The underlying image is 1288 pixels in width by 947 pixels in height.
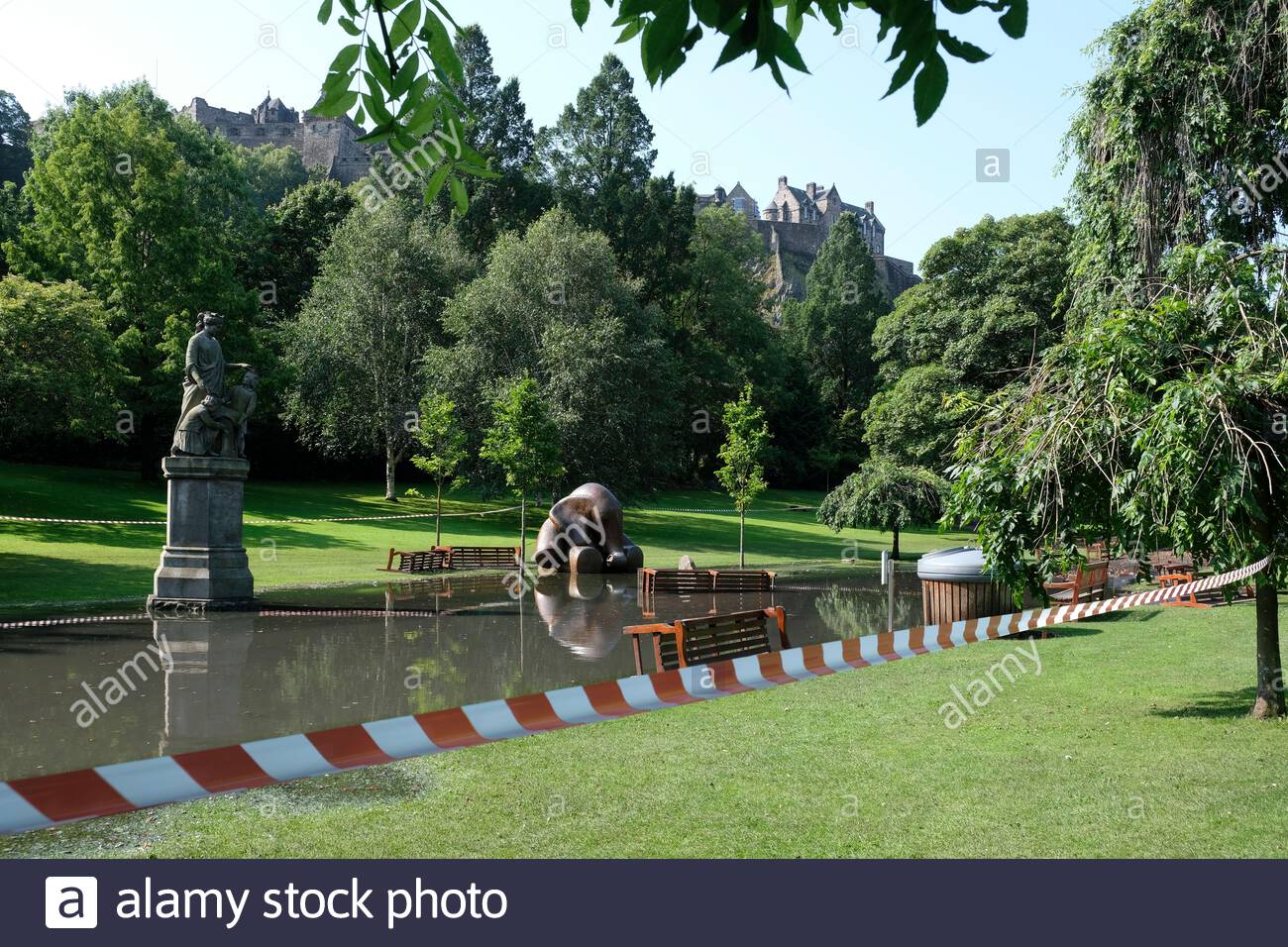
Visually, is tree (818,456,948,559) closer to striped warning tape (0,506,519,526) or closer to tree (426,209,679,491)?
striped warning tape (0,506,519,526)

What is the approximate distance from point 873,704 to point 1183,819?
13.1 ft

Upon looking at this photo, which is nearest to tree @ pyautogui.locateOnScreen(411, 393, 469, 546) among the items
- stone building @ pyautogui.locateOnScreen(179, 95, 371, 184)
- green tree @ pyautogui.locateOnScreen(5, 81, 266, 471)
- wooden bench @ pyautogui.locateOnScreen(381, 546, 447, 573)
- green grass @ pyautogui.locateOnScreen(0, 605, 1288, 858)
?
wooden bench @ pyautogui.locateOnScreen(381, 546, 447, 573)

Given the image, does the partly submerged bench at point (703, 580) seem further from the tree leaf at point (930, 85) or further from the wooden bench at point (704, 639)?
the tree leaf at point (930, 85)

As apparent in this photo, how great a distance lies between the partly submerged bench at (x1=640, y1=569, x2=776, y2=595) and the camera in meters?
24.3

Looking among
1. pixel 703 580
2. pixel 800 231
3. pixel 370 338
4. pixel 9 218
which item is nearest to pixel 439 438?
pixel 370 338

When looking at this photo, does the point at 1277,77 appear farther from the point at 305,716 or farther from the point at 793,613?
the point at 305,716

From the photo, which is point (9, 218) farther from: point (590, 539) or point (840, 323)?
point (840, 323)

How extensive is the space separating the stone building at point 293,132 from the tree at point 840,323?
5027 centimetres

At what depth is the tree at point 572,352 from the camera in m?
42.8

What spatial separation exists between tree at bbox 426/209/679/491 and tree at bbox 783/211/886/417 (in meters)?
31.4

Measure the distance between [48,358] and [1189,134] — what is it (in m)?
27.5

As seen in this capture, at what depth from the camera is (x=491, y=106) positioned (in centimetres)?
5556

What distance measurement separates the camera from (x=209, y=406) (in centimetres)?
1877

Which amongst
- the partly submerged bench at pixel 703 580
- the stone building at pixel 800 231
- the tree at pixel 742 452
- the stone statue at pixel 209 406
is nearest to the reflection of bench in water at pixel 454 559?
the partly submerged bench at pixel 703 580
